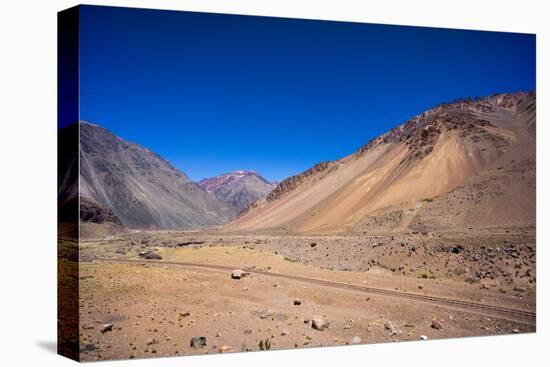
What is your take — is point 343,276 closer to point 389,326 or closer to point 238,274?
point 389,326

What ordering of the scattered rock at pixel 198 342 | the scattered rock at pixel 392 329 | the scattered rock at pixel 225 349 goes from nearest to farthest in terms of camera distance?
the scattered rock at pixel 198 342, the scattered rock at pixel 225 349, the scattered rock at pixel 392 329

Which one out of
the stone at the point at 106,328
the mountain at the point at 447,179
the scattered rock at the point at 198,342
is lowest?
the scattered rock at the point at 198,342

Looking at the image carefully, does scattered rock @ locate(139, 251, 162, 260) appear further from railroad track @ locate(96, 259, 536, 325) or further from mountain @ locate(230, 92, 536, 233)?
mountain @ locate(230, 92, 536, 233)

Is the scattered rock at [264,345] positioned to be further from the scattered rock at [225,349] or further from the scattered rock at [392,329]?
the scattered rock at [392,329]

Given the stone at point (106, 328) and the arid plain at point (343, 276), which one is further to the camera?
the arid plain at point (343, 276)

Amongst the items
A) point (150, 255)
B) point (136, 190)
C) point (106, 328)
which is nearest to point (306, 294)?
point (150, 255)

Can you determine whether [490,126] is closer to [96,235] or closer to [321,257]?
[321,257]

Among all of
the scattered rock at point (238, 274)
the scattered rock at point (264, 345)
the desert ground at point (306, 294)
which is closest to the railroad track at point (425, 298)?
the desert ground at point (306, 294)
